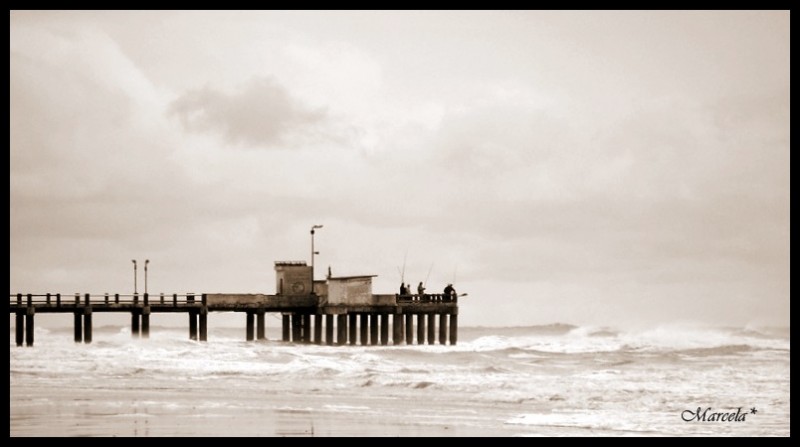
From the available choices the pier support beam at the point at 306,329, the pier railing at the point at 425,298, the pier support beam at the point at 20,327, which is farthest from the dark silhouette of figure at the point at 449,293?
the pier support beam at the point at 20,327

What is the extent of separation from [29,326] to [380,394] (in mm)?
26652

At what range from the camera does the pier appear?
57.2 metres

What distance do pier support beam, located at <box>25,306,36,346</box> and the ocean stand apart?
19.6ft

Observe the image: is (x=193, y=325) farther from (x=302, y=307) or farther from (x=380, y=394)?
(x=380, y=394)

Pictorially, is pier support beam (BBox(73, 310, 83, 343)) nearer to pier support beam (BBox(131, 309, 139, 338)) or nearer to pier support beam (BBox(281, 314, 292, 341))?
pier support beam (BBox(131, 309, 139, 338))

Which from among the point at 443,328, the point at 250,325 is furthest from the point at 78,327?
the point at 443,328

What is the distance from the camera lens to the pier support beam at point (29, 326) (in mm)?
54344

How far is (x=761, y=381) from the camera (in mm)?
38281

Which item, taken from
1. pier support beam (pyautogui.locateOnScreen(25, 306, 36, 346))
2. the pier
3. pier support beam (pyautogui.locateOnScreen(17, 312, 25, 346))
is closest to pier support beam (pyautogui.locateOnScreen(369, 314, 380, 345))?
the pier

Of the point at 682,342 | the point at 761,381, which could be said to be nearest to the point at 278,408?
the point at 761,381

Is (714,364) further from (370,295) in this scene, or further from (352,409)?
(352,409)

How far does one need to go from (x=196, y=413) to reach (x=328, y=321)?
109 ft

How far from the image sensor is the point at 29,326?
180 feet

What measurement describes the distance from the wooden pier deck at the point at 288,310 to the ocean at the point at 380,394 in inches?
283
